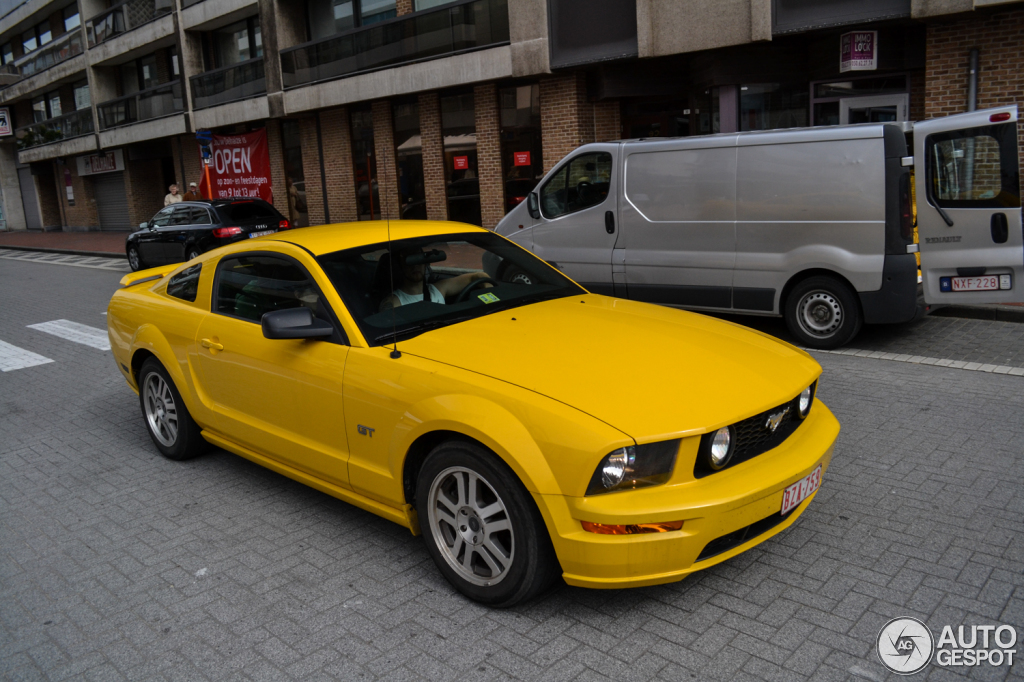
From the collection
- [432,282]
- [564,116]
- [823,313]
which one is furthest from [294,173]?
[432,282]

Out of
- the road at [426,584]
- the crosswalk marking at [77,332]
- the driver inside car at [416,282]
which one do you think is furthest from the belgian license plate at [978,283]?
the crosswalk marking at [77,332]

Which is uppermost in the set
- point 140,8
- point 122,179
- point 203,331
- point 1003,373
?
point 140,8

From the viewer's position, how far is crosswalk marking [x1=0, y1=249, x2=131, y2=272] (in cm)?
2131

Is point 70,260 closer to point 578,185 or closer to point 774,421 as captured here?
point 578,185

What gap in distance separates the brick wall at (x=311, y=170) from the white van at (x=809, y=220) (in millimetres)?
15652

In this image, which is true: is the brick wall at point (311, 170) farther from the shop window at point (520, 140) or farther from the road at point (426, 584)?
the road at point (426, 584)

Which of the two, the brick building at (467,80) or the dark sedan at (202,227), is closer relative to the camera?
the brick building at (467,80)

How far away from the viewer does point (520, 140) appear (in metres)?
17.9

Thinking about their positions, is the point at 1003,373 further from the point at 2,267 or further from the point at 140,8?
the point at 140,8

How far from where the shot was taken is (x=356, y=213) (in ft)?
74.3

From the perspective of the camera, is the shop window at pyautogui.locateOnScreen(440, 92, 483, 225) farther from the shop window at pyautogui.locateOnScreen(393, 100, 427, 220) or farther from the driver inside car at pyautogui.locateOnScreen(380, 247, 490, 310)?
the driver inside car at pyautogui.locateOnScreen(380, 247, 490, 310)

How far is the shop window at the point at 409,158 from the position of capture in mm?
20406

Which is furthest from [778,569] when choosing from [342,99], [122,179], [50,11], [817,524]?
[50,11]

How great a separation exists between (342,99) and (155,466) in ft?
56.8
